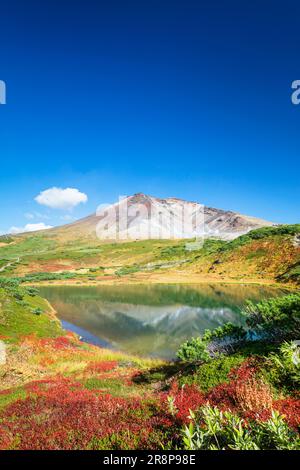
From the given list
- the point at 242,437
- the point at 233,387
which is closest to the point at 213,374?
the point at 233,387

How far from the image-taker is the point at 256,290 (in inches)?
2717

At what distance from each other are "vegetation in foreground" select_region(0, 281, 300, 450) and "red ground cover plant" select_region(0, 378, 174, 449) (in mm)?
31

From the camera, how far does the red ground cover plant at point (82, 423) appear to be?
23.3ft

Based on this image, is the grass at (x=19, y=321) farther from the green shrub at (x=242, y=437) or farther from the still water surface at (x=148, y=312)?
the green shrub at (x=242, y=437)

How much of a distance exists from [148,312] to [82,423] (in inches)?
1775

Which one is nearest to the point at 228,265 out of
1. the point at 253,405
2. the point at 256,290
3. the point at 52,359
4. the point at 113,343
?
the point at 256,290

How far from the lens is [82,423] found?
8383 mm

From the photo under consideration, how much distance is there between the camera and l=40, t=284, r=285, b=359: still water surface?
3533 centimetres

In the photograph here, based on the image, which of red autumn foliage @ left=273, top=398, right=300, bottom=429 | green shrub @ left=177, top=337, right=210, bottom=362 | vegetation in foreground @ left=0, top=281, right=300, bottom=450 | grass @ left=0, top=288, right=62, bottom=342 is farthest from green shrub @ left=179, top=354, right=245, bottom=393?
grass @ left=0, top=288, right=62, bottom=342

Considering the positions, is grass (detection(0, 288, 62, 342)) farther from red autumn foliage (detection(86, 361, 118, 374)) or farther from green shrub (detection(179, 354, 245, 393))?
green shrub (detection(179, 354, 245, 393))

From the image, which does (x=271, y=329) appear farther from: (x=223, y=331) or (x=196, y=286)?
Result: (x=196, y=286)

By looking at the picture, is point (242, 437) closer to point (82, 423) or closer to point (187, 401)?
point (82, 423)

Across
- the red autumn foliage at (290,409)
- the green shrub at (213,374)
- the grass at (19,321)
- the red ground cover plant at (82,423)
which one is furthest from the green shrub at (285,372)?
the grass at (19,321)

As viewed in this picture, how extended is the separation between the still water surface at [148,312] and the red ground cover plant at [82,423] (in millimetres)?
17702
